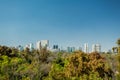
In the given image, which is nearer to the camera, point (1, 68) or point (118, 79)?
point (118, 79)

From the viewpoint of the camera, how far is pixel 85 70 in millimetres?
24703

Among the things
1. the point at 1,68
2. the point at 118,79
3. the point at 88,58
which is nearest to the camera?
the point at 118,79

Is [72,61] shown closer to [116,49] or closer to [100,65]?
[100,65]

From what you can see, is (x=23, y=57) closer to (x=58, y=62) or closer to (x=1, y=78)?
(x=58, y=62)

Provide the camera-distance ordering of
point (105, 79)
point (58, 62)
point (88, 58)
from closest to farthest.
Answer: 1. point (105, 79)
2. point (88, 58)
3. point (58, 62)

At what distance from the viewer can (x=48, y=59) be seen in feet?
143

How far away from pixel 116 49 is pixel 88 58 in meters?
8.64

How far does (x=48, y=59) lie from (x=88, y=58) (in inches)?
718

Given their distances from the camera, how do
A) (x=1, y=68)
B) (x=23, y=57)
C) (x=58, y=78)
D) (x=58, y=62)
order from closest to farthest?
1. (x=58, y=78)
2. (x=1, y=68)
3. (x=58, y=62)
4. (x=23, y=57)

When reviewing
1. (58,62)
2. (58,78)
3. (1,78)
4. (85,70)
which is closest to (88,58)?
(85,70)

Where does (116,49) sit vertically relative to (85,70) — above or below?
above

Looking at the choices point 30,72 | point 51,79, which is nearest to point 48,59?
point 30,72

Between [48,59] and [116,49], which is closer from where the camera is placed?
[116,49]

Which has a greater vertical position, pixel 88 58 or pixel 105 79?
pixel 88 58
